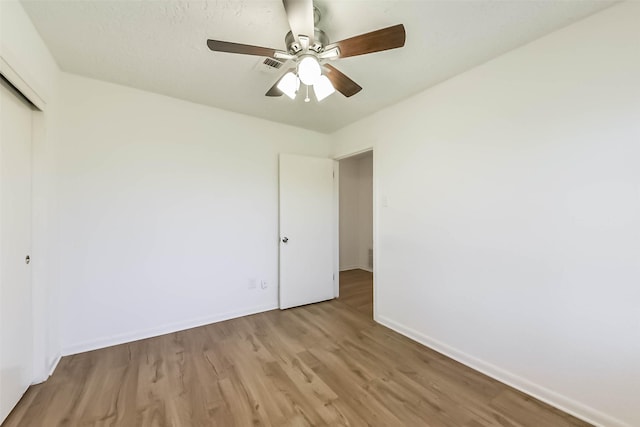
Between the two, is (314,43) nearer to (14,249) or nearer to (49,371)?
(14,249)

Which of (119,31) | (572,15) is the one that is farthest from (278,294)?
(572,15)

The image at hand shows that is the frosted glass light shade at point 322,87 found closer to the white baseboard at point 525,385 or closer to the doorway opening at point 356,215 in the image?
the white baseboard at point 525,385

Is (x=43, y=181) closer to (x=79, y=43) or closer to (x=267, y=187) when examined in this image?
(x=79, y=43)

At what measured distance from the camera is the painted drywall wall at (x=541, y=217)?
1413 millimetres

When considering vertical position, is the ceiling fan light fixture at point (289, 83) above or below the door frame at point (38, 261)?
above

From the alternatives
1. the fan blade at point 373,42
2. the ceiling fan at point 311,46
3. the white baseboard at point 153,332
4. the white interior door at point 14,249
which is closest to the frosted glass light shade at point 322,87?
the ceiling fan at point 311,46

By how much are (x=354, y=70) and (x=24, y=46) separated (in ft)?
7.04

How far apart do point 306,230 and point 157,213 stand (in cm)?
170

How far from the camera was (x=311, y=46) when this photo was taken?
1.44 metres

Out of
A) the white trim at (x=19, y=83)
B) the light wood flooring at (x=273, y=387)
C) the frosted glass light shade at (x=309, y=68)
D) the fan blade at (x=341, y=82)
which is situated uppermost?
the fan blade at (x=341, y=82)

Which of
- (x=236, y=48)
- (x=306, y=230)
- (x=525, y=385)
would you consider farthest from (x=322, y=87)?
(x=525, y=385)

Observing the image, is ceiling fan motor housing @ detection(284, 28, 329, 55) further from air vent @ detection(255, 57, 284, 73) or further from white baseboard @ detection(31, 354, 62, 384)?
white baseboard @ detection(31, 354, 62, 384)

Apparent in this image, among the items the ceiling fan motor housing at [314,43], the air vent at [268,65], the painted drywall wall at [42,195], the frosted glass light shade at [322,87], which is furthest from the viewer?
the air vent at [268,65]

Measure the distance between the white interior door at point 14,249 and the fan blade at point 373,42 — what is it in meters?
1.98
